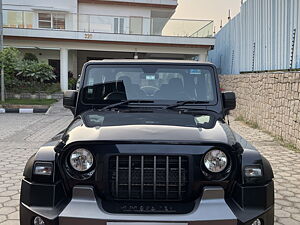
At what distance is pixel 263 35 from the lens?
11.6 m

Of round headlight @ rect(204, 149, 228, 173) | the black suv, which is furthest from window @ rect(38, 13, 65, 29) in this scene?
round headlight @ rect(204, 149, 228, 173)

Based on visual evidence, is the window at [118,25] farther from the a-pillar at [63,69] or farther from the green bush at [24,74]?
the green bush at [24,74]

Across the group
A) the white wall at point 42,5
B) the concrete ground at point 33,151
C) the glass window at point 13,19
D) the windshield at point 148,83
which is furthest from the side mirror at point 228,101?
the white wall at point 42,5

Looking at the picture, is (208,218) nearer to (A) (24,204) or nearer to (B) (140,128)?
(B) (140,128)

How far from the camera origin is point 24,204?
225 cm

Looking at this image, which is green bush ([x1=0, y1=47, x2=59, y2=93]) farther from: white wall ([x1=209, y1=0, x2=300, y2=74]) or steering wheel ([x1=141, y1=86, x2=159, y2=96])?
steering wheel ([x1=141, y1=86, x2=159, y2=96])

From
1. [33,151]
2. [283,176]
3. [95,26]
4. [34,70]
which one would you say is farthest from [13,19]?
[283,176]

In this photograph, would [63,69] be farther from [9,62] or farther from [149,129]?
[149,129]

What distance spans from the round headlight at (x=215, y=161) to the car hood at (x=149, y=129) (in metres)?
0.09

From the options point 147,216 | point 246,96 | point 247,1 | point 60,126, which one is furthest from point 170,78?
point 247,1

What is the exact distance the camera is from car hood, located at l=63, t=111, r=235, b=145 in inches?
87.3

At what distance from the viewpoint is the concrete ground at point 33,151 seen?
360 cm

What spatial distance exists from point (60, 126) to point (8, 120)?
94.8 inches

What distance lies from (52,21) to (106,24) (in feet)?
10.6
